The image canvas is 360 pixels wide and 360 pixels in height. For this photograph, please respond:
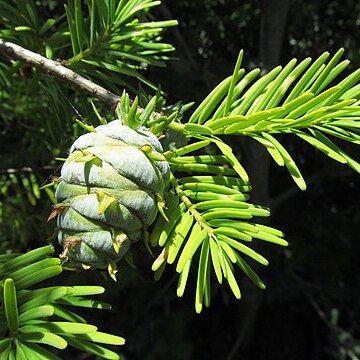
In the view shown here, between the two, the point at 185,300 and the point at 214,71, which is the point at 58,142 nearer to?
the point at 214,71

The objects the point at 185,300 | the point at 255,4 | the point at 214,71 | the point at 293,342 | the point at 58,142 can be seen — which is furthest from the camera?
the point at 293,342

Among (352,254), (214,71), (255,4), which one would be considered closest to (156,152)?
(214,71)

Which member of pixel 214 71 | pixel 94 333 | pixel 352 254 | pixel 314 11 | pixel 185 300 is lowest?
pixel 185 300

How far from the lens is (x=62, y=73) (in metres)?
0.56

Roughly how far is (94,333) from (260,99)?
0.29 metres

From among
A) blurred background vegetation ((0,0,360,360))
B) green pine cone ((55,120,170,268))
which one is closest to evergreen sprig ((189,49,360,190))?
green pine cone ((55,120,170,268))

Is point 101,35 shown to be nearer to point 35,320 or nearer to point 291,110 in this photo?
point 291,110

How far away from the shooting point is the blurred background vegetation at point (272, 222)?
1105 millimetres

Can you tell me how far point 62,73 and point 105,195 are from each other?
185mm

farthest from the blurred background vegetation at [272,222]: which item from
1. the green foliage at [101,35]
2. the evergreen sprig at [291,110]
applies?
the evergreen sprig at [291,110]

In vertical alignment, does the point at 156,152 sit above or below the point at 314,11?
below

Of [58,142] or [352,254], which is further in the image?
[352,254]

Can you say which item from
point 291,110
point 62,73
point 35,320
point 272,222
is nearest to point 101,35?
point 62,73

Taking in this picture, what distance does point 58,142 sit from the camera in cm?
84
